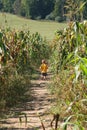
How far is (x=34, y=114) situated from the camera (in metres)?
9.05

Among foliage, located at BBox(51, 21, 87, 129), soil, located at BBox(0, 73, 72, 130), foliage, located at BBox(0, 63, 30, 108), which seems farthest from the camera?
foliage, located at BBox(0, 63, 30, 108)

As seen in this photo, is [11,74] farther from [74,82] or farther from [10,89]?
[74,82]

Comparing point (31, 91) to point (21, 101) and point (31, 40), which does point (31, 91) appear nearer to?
point (21, 101)

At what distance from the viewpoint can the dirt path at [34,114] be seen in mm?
7930

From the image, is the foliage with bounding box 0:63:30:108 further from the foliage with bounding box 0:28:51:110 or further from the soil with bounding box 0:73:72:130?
the soil with bounding box 0:73:72:130

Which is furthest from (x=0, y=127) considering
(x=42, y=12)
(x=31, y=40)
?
(x=42, y=12)

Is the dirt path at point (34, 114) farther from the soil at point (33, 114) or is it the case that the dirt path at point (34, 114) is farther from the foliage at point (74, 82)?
the foliage at point (74, 82)

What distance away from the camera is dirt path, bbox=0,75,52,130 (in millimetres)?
7930

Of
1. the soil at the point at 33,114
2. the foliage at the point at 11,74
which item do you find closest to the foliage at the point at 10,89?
the foliage at the point at 11,74

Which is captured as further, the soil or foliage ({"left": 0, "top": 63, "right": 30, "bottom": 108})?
foliage ({"left": 0, "top": 63, "right": 30, "bottom": 108})

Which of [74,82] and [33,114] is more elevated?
[74,82]

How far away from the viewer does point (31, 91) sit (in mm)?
12312

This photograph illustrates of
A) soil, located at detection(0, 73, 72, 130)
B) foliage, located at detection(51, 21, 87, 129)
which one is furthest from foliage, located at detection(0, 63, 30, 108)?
foliage, located at detection(51, 21, 87, 129)

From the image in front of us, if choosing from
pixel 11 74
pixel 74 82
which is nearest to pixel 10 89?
pixel 11 74
